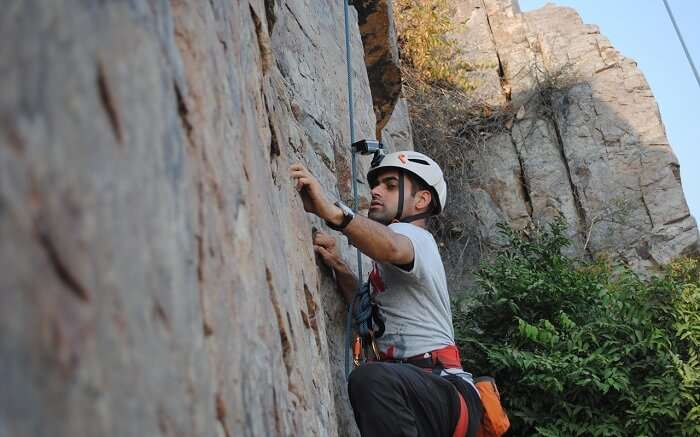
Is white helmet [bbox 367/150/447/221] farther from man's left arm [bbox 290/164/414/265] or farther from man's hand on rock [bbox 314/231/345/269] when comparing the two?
man's left arm [bbox 290/164/414/265]

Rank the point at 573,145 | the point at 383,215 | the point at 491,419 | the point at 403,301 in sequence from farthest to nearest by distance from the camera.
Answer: the point at 573,145 → the point at 383,215 → the point at 403,301 → the point at 491,419

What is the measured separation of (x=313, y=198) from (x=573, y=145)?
7656mm

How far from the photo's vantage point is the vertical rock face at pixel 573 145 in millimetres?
9547

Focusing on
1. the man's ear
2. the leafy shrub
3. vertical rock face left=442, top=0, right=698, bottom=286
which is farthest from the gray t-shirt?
the leafy shrub

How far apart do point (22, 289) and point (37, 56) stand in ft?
1.08

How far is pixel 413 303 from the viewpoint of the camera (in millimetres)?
3867

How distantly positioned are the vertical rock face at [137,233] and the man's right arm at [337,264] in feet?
4.66

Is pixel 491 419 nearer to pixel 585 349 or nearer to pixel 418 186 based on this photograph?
pixel 418 186

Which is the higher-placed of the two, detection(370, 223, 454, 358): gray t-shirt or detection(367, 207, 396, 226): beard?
detection(367, 207, 396, 226): beard

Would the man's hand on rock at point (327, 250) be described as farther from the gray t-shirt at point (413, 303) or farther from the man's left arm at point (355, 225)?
the man's left arm at point (355, 225)

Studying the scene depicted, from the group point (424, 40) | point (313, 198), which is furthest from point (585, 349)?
point (424, 40)

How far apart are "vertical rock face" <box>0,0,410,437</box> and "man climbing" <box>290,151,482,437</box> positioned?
36.8 inches

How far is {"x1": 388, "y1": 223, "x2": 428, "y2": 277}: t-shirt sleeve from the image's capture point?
3764 millimetres

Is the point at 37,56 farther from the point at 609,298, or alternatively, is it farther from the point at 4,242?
the point at 609,298
